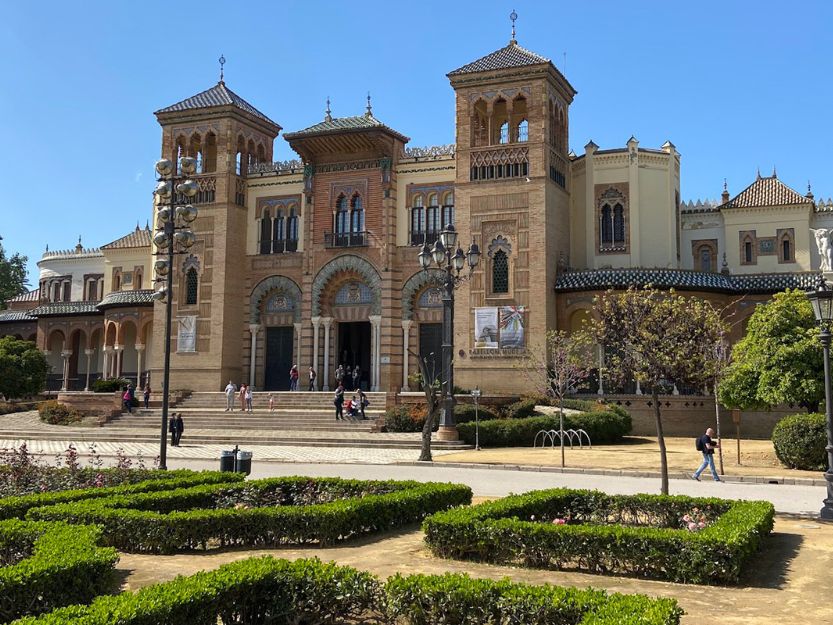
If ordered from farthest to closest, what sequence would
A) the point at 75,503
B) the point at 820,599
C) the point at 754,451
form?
the point at 754,451
the point at 75,503
the point at 820,599

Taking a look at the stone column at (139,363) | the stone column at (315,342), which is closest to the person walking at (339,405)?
the stone column at (315,342)

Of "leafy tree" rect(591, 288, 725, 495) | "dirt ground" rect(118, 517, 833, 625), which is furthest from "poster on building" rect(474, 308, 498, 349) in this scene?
"dirt ground" rect(118, 517, 833, 625)

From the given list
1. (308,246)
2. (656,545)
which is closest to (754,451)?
(656,545)

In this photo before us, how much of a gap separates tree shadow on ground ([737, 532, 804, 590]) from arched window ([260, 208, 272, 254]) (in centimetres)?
3179

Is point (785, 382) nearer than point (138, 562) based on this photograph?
No

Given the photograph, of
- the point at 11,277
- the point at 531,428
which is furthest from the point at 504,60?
the point at 11,277

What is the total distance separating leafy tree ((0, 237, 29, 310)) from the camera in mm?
60219

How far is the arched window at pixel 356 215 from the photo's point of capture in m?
37.5

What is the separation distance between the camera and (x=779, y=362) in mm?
19516

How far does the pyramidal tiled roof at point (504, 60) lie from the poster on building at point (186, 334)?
16.6 meters

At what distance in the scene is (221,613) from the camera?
5996 millimetres

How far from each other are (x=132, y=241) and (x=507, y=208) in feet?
82.2

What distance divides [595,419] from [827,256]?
1463 centimetres

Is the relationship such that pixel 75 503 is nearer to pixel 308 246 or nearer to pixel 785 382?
pixel 785 382
